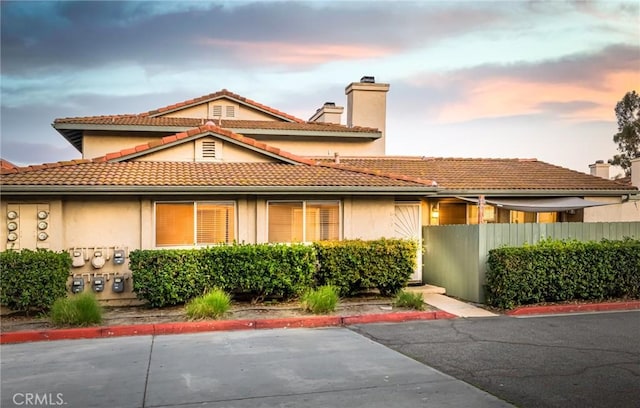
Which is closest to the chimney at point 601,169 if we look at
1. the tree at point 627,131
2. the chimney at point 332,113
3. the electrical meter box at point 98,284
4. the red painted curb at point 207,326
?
the chimney at point 332,113

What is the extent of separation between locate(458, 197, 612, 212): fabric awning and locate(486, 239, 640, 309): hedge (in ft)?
10.1

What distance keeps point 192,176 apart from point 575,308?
30.5 ft

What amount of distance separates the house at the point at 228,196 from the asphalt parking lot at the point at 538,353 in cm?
378

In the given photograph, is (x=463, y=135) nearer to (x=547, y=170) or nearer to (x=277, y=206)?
(x=547, y=170)

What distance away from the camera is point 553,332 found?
1027 centimetres

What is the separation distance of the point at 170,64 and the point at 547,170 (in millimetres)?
13792

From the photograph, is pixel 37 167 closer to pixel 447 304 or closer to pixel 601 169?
pixel 447 304

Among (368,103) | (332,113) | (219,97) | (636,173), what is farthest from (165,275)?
(636,173)

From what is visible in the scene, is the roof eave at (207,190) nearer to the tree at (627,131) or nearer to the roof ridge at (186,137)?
the roof ridge at (186,137)

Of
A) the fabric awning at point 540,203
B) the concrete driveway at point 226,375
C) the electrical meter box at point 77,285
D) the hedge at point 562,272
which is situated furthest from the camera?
the fabric awning at point 540,203

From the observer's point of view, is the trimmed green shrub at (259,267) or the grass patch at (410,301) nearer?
the grass patch at (410,301)

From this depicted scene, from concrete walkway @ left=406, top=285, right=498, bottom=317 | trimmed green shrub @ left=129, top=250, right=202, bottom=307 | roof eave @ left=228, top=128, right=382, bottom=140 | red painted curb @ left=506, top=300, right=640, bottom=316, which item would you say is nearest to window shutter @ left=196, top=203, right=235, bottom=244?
trimmed green shrub @ left=129, top=250, right=202, bottom=307

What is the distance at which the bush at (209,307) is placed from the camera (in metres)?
11.2

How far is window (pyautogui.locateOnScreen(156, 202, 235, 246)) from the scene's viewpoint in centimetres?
1409
